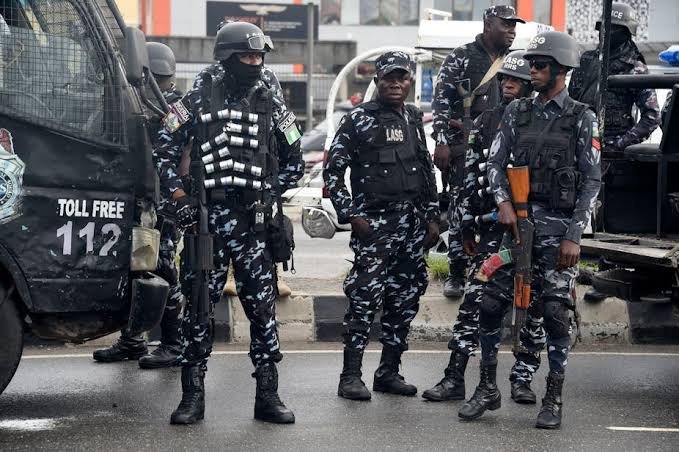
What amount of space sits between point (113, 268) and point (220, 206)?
636mm

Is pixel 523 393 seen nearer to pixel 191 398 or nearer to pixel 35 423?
pixel 191 398

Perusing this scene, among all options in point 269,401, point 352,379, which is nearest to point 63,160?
point 269,401

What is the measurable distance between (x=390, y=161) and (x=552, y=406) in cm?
164

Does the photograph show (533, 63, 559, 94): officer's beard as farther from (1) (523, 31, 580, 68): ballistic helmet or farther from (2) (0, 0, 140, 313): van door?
(2) (0, 0, 140, 313): van door

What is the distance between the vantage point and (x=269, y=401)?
688cm

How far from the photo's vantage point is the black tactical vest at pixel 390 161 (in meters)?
7.46

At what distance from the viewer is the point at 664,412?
7.18m

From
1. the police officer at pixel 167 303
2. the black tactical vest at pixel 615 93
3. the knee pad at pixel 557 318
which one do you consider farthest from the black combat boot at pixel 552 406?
the black tactical vest at pixel 615 93

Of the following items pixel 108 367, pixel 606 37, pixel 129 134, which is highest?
pixel 606 37

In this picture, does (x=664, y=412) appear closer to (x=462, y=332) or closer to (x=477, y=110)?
(x=462, y=332)

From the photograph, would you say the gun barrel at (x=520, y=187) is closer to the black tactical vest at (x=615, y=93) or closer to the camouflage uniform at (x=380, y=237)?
the camouflage uniform at (x=380, y=237)

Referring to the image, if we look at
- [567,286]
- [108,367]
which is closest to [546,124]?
[567,286]

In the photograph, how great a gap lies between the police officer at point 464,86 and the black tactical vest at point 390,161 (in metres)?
0.71

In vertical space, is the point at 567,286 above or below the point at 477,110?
below
